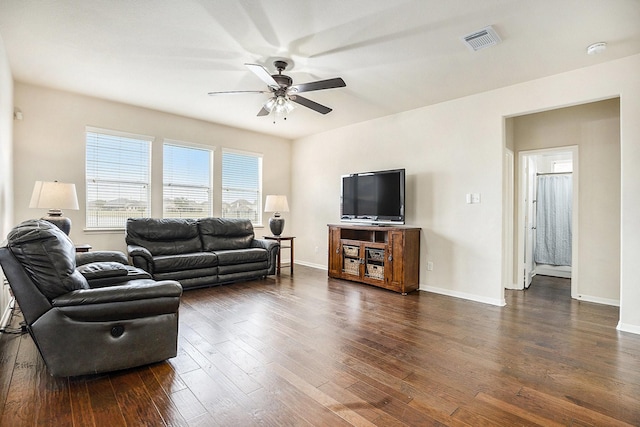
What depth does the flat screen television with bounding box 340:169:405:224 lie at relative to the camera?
4.77 meters

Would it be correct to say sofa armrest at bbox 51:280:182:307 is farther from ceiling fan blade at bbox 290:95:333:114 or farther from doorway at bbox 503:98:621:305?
doorway at bbox 503:98:621:305

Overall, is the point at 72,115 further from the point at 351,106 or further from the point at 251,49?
the point at 351,106

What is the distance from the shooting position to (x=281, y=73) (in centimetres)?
349

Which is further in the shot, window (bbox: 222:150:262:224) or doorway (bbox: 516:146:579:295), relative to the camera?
window (bbox: 222:150:262:224)

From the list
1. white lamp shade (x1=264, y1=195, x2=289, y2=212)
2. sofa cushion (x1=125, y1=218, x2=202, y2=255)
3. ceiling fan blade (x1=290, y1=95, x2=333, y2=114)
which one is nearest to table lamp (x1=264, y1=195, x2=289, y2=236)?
white lamp shade (x1=264, y1=195, x2=289, y2=212)

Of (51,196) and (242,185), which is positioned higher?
(242,185)

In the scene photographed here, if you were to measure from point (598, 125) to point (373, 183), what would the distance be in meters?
2.93

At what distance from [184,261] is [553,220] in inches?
256

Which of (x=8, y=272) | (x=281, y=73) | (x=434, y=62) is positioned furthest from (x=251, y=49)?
(x=8, y=272)

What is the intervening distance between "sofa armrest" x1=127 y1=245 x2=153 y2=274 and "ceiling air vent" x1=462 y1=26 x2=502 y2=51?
426 centimetres

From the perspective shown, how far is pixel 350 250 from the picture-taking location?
5152mm

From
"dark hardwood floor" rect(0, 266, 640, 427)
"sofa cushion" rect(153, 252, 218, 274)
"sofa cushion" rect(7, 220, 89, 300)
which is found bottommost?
"dark hardwood floor" rect(0, 266, 640, 427)

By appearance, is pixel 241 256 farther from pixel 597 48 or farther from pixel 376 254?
pixel 597 48

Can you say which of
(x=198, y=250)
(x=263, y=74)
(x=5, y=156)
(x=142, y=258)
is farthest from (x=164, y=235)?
(x=263, y=74)
